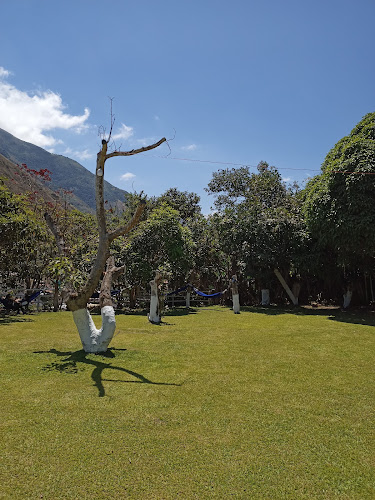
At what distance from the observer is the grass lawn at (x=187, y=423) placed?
219 centimetres

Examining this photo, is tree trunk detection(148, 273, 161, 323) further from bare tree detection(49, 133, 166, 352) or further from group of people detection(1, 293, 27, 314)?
group of people detection(1, 293, 27, 314)

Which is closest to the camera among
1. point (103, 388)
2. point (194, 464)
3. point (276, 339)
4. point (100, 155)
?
point (194, 464)

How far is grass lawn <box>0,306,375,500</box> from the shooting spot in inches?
86.3

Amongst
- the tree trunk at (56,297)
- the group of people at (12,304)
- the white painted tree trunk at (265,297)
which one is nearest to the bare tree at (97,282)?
the tree trunk at (56,297)

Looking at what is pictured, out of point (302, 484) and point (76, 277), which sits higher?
point (76, 277)

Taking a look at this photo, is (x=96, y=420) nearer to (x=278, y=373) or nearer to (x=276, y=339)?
(x=278, y=373)

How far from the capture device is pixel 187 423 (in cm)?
301

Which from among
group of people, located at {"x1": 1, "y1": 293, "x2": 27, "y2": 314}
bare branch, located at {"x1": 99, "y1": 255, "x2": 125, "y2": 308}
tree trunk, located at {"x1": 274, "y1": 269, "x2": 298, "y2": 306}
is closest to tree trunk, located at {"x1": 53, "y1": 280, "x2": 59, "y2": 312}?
group of people, located at {"x1": 1, "y1": 293, "x2": 27, "y2": 314}

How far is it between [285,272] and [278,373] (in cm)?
1057

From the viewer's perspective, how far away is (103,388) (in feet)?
12.7

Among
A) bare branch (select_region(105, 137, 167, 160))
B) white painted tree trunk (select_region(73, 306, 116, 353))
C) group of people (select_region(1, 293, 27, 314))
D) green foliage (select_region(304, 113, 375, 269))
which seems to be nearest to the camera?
bare branch (select_region(105, 137, 167, 160))

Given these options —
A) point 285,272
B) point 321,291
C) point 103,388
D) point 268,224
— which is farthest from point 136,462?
point 321,291

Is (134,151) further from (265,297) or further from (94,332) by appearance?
(265,297)

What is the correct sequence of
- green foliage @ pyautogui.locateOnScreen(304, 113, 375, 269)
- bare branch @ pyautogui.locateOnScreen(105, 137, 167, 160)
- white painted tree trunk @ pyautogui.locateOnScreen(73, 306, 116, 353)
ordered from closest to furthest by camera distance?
bare branch @ pyautogui.locateOnScreen(105, 137, 167, 160) < white painted tree trunk @ pyautogui.locateOnScreen(73, 306, 116, 353) < green foliage @ pyautogui.locateOnScreen(304, 113, 375, 269)
